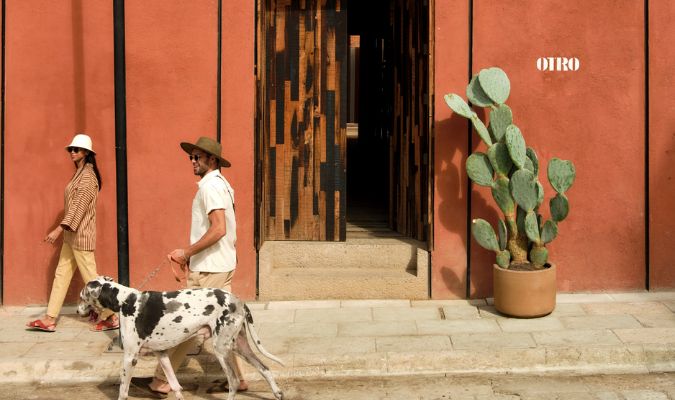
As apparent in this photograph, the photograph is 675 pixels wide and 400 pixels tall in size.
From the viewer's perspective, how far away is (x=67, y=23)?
966 cm

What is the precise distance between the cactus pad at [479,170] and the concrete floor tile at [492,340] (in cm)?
158

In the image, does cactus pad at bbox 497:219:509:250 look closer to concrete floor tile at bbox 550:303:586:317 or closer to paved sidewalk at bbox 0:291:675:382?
paved sidewalk at bbox 0:291:675:382

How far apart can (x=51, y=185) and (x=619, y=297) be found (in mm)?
5912

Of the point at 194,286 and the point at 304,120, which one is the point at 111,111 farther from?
the point at 194,286

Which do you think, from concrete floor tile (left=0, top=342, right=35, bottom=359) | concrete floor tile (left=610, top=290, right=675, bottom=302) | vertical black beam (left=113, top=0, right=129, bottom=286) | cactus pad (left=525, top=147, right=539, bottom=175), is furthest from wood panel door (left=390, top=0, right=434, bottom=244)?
concrete floor tile (left=0, top=342, right=35, bottom=359)

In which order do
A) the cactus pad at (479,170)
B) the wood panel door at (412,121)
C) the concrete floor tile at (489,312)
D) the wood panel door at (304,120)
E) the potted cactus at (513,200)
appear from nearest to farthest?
the potted cactus at (513,200) < the concrete floor tile at (489,312) < the cactus pad at (479,170) < the wood panel door at (412,121) < the wood panel door at (304,120)

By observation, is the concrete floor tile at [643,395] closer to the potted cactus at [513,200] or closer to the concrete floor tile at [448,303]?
the potted cactus at [513,200]

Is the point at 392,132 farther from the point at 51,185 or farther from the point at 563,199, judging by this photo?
the point at 51,185

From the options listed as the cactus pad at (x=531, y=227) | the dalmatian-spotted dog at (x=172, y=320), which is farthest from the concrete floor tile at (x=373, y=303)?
the dalmatian-spotted dog at (x=172, y=320)

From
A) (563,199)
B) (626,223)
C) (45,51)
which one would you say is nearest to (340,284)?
(563,199)

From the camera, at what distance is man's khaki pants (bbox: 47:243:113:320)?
8.84 m

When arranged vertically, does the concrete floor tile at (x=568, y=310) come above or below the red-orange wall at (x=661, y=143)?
below

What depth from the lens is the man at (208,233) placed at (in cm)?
695

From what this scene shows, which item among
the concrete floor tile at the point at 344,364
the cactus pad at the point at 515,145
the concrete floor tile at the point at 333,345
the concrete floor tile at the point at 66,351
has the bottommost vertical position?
the concrete floor tile at the point at 344,364
